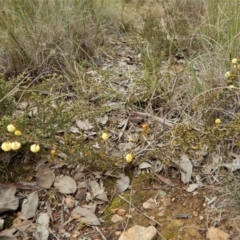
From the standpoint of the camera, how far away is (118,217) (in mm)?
1300

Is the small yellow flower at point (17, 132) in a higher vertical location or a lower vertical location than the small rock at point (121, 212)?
higher

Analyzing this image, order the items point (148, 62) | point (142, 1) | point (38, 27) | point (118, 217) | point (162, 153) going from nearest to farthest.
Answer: point (118, 217), point (162, 153), point (148, 62), point (38, 27), point (142, 1)

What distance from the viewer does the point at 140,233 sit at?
122 cm

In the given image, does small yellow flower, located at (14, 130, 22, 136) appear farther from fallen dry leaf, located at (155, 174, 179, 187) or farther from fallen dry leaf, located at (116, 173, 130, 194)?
fallen dry leaf, located at (155, 174, 179, 187)

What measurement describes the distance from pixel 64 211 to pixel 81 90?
67 centimetres

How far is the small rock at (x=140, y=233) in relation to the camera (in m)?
1.21

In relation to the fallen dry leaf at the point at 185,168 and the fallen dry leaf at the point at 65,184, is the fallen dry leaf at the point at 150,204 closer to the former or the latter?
the fallen dry leaf at the point at 185,168

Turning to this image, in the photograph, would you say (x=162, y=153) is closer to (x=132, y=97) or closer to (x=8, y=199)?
(x=132, y=97)

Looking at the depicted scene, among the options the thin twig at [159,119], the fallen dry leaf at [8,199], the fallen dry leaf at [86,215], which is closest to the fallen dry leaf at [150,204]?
the fallen dry leaf at [86,215]

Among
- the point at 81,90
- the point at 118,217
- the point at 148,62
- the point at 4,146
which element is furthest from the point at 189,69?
the point at 4,146

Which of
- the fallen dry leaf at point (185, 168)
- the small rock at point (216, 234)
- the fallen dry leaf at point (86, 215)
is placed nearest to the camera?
the small rock at point (216, 234)

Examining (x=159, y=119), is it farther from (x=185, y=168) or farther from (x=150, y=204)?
(x=150, y=204)

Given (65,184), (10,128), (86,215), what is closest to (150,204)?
(86,215)

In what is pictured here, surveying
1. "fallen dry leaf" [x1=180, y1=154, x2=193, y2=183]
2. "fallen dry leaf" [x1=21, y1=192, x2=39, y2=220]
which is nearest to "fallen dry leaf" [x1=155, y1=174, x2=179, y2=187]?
"fallen dry leaf" [x1=180, y1=154, x2=193, y2=183]
